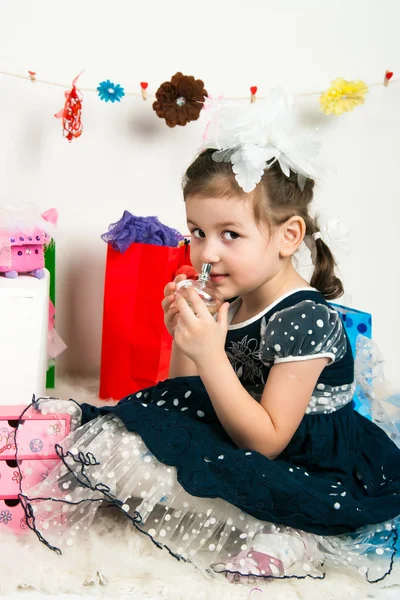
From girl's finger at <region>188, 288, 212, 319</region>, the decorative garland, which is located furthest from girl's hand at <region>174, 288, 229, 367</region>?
the decorative garland

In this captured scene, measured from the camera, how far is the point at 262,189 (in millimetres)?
1210

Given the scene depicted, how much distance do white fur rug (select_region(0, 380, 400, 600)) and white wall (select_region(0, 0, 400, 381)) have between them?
101 cm

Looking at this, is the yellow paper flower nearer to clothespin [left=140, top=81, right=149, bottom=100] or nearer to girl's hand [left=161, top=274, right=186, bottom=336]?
clothespin [left=140, top=81, right=149, bottom=100]

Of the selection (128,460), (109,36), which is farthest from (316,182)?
(109,36)

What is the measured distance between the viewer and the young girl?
3.47ft

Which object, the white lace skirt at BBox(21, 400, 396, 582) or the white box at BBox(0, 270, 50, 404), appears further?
the white box at BBox(0, 270, 50, 404)

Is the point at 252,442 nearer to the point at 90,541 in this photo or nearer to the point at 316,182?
the point at 90,541

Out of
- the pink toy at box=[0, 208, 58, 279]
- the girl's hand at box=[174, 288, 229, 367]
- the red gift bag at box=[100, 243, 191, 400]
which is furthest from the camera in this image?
the red gift bag at box=[100, 243, 191, 400]

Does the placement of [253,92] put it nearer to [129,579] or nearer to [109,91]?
[109,91]

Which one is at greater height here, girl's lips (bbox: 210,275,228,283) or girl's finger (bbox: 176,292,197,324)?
girl's lips (bbox: 210,275,228,283)

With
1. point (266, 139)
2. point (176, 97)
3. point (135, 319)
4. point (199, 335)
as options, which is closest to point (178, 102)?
point (176, 97)

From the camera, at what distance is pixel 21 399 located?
4.11ft

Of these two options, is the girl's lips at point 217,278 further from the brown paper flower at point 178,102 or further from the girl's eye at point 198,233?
the brown paper flower at point 178,102

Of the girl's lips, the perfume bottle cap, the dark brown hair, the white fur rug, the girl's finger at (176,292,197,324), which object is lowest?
the white fur rug
